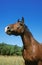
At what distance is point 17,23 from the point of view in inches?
449

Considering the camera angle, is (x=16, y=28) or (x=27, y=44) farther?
(x=27, y=44)

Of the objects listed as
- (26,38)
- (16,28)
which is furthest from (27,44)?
(16,28)

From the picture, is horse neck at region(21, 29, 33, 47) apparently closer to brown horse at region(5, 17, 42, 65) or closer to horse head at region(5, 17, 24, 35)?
brown horse at region(5, 17, 42, 65)

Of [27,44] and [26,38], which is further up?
[26,38]

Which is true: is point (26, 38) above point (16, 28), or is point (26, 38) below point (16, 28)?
below

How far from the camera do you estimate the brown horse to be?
11.1m

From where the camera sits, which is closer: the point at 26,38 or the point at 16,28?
the point at 16,28

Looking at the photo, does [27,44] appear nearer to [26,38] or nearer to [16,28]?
[26,38]

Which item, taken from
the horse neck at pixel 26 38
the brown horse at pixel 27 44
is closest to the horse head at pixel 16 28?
the brown horse at pixel 27 44

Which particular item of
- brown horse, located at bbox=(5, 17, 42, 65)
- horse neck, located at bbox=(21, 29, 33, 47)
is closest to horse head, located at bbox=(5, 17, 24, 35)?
brown horse, located at bbox=(5, 17, 42, 65)

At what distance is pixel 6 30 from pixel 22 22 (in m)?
0.86

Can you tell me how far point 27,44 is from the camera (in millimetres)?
11492

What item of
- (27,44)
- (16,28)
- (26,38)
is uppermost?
(16,28)

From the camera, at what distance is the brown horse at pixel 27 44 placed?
11133 mm
